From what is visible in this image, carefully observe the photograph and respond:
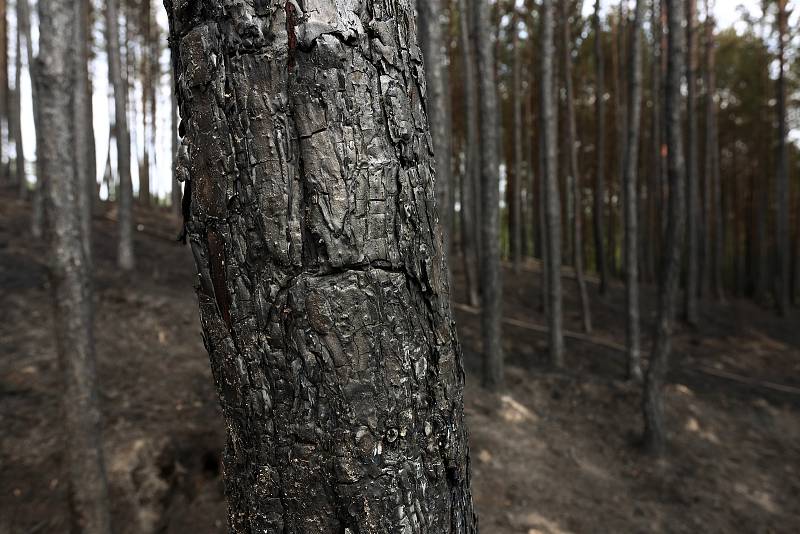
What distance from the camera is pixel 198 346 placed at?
18.5ft

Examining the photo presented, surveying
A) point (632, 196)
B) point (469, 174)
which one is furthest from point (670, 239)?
point (469, 174)

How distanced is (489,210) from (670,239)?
1.83 m

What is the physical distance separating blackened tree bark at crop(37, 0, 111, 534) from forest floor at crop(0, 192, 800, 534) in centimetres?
52

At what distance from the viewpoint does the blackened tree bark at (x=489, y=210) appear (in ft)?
18.0

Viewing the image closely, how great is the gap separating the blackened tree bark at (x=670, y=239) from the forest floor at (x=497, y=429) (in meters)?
0.41

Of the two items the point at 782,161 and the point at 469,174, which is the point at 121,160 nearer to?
the point at 469,174

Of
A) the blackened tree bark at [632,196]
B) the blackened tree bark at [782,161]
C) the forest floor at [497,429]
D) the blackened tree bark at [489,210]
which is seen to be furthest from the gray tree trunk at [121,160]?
the blackened tree bark at [782,161]

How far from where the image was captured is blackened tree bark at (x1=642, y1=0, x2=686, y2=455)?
4883mm

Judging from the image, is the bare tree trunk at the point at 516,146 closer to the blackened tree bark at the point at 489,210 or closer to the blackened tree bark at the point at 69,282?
the blackened tree bark at the point at 489,210

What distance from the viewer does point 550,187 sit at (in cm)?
655

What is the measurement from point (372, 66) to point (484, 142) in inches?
201

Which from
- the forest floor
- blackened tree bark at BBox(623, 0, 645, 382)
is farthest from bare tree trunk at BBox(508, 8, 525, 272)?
blackened tree bark at BBox(623, 0, 645, 382)

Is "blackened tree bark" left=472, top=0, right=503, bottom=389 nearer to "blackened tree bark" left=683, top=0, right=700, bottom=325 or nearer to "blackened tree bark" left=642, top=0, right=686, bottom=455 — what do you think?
"blackened tree bark" left=642, top=0, right=686, bottom=455

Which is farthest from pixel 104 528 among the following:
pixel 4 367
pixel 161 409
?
pixel 4 367
